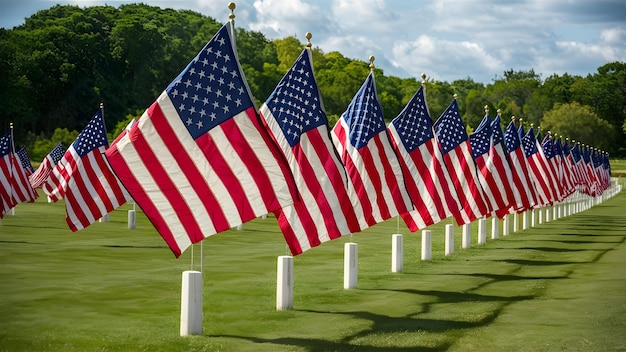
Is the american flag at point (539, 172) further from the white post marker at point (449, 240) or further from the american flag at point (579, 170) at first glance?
the american flag at point (579, 170)

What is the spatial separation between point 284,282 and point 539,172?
92.5 ft

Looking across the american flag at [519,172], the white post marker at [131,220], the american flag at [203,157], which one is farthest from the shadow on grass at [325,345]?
the white post marker at [131,220]

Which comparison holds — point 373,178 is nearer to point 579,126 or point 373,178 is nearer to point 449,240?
point 449,240

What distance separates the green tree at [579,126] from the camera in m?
164

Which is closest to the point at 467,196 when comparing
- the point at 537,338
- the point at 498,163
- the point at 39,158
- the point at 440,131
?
the point at 440,131

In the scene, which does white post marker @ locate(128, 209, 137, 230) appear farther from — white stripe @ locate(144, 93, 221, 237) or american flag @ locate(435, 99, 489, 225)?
white stripe @ locate(144, 93, 221, 237)

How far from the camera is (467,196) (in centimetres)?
2814

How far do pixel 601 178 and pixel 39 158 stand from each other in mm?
52584

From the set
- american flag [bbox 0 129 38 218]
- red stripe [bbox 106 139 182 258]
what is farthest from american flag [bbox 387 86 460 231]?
american flag [bbox 0 129 38 218]

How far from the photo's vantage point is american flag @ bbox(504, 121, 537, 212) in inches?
1331

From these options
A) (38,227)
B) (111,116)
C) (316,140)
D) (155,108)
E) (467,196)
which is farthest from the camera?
(111,116)

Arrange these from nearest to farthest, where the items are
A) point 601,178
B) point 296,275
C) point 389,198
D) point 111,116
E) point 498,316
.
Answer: point 498,316, point 389,198, point 296,275, point 601,178, point 111,116

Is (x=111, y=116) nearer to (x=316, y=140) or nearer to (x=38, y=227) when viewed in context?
(x=38, y=227)

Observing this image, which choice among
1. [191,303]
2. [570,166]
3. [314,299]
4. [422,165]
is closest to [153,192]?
[191,303]
